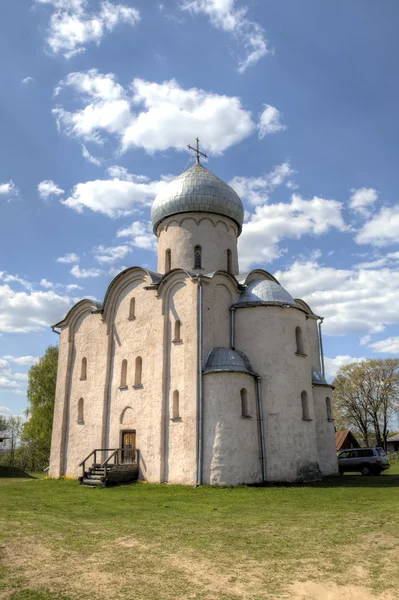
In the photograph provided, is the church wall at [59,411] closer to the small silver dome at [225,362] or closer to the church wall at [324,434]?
the small silver dome at [225,362]

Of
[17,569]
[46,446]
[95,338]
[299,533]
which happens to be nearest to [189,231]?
[95,338]

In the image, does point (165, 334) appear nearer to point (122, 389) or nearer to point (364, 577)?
point (122, 389)

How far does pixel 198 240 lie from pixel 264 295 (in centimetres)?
445

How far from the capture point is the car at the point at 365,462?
22.3 meters

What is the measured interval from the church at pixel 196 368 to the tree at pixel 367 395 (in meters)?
18.7

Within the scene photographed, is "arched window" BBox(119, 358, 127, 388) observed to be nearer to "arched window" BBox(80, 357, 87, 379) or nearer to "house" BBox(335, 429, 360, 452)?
"arched window" BBox(80, 357, 87, 379)

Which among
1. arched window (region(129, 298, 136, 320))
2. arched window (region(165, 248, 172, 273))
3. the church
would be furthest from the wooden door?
arched window (region(165, 248, 172, 273))

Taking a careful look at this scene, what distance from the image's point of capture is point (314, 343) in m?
23.4

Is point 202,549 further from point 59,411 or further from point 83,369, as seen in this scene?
point 59,411

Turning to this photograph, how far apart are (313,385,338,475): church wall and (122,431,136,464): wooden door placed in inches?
303

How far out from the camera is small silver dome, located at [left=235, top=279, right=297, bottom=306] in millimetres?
18723

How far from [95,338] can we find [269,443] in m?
9.41

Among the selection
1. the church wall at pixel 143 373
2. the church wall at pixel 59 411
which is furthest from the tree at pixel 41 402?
the church wall at pixel 143 373

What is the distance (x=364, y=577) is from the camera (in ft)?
19.8
